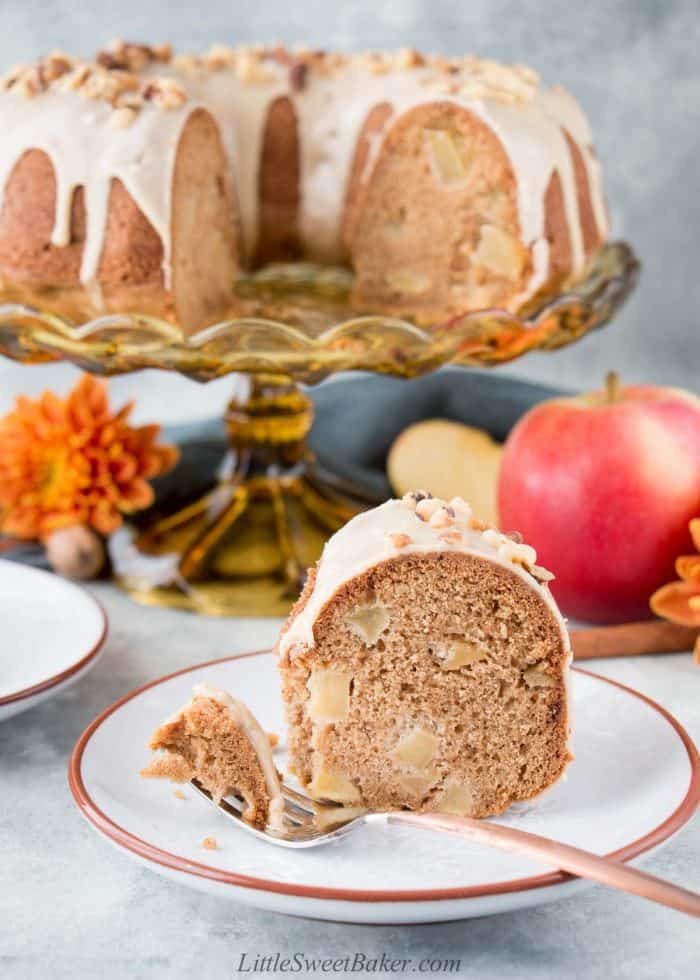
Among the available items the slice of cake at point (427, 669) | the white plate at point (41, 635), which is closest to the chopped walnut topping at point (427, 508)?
the slice of cake at point (427, 669)

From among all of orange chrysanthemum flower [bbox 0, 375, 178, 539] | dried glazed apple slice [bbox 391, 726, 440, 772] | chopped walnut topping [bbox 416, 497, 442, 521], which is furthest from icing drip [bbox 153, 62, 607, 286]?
dried glazed apple slice [bbox 391, 726, 440, 772]

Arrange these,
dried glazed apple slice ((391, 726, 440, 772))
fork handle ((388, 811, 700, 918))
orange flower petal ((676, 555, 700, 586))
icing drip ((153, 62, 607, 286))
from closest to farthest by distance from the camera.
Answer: fork handle ((388, 811, 700, 918)), dried glazed apple slice ((391, 726, 440, 772)), orange flower petal ((676, 555, 700, 586)), icing drip ((153, 62, 607, 286))

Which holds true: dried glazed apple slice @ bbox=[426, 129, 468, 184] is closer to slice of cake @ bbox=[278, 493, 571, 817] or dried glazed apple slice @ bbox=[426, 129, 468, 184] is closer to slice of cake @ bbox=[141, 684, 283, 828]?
slice of cake @ bbox=[278, 493, 571, 817]

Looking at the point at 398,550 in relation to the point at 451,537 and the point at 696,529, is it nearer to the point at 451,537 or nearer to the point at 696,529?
the point at 451,537

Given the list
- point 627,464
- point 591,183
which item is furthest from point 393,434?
point 627,464

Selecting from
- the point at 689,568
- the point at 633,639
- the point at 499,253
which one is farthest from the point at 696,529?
the point at 499,253

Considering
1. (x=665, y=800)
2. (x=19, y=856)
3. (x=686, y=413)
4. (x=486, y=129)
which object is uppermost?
(x=486, y=129)

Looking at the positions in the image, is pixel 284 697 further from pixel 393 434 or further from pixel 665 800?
pixel 393 434
